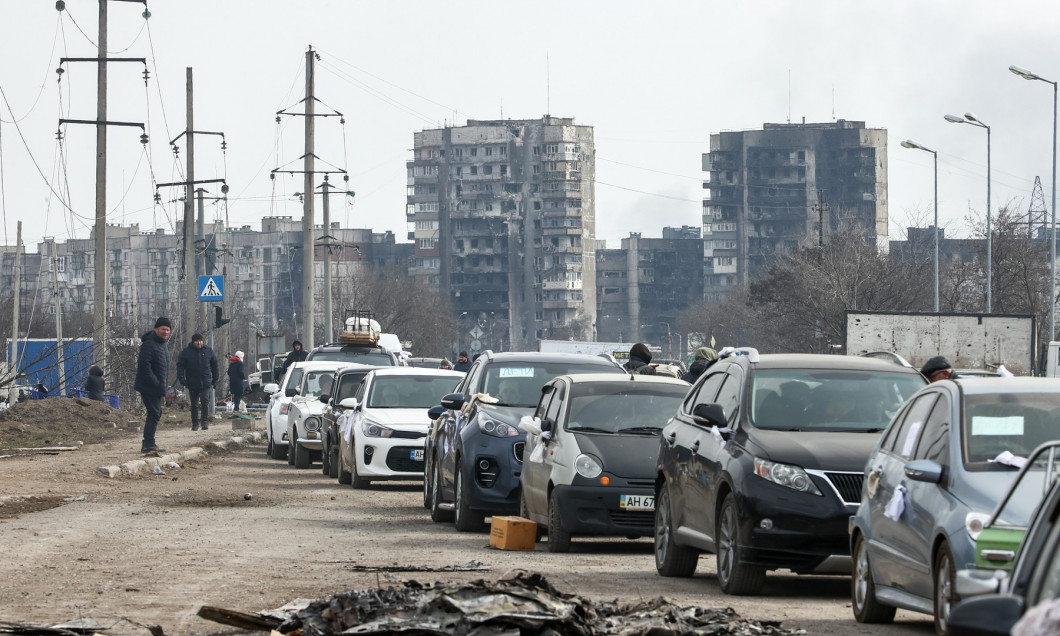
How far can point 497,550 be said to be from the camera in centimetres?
1423

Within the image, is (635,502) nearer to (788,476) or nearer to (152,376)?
(788,476)

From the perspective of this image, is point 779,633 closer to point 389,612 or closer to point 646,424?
point 389,612

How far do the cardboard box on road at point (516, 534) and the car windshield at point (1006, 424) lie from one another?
5.75 m

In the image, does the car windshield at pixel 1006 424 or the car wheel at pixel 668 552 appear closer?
the car windshield at pixel 1006 424

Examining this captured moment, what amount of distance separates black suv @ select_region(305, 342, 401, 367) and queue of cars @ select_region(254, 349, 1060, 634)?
15.6 metres

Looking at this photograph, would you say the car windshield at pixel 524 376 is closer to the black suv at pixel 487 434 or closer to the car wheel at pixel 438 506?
the black suv at pixel 487 434

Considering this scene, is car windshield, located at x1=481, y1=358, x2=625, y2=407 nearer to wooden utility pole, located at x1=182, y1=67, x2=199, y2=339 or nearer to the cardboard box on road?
the cardboard box on road

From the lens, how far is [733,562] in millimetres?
10914

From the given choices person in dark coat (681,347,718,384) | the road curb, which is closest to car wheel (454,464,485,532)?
person in dark coat (681,347,718,384)

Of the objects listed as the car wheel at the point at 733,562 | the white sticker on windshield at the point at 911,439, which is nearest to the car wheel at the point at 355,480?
the car wheel at the point at 733,562

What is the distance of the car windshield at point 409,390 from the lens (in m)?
22.8

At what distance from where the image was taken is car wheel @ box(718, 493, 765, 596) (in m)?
10.9

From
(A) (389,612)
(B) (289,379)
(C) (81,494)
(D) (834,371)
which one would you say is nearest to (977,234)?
(B) (289,379)

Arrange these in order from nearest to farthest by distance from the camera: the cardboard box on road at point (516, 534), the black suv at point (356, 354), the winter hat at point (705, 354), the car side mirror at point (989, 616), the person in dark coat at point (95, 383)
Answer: the car side mirror at point (989, 616), the cardboard box on road at point (516, 534), the winter hat at point (705, 354), the black suv at point (356, 354), the person in dark coat at point (95, 383)
